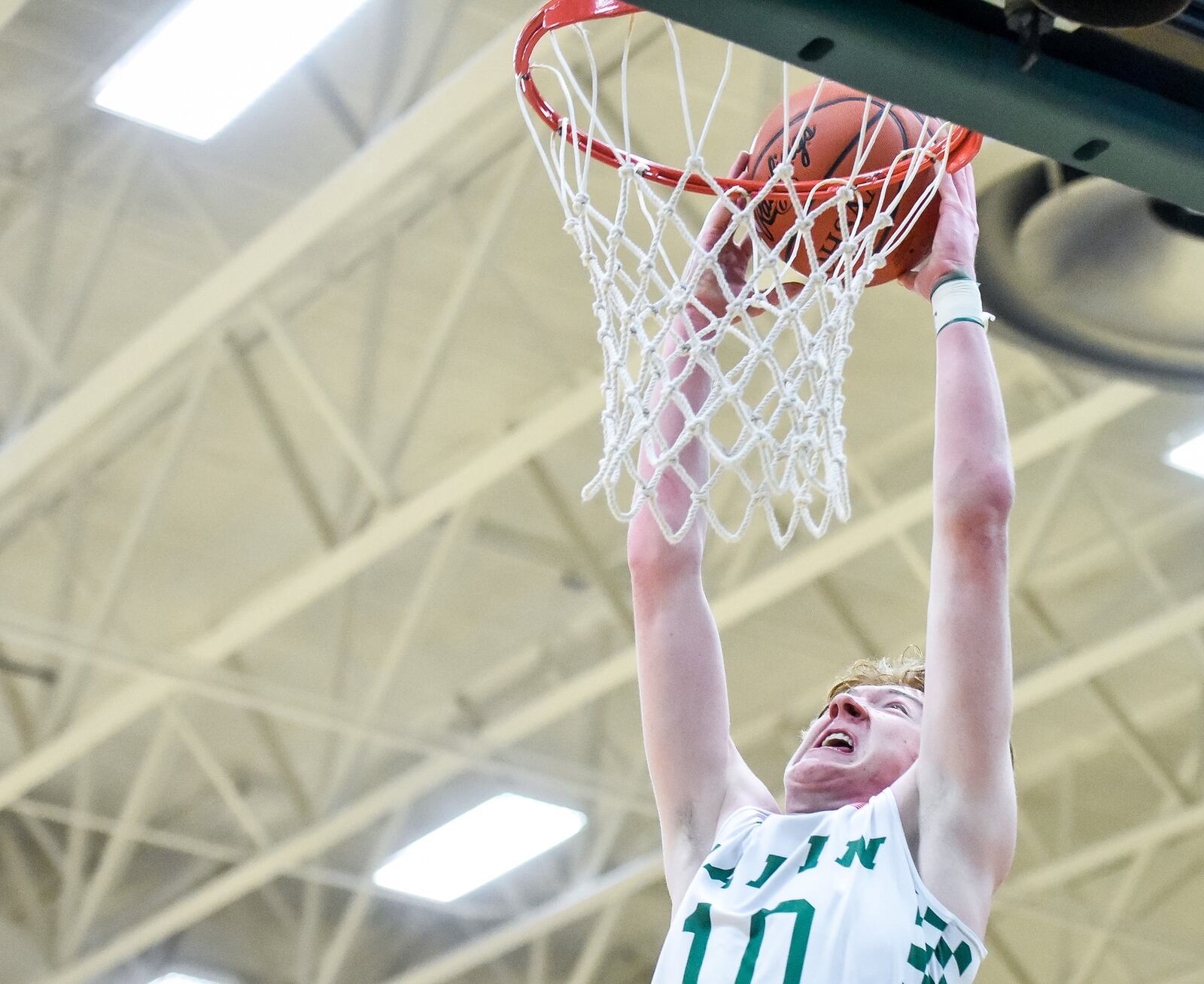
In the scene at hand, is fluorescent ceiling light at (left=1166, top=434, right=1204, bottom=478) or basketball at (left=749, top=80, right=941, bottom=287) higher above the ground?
fluorescent ceiling light at (left=1166, top=434, right=1204, bottom=478)

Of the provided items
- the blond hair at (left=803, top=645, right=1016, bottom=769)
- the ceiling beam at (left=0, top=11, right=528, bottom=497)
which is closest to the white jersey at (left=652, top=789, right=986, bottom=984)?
the blond hair at (left=803, top=645, right=1016, bottom=769)

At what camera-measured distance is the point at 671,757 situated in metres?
2.55

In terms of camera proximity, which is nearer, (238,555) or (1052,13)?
(1052,13)

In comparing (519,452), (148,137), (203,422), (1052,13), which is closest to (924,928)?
(1052,13)

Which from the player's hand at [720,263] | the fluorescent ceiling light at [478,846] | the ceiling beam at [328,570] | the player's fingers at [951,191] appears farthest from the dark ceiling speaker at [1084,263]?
the fluorescent ceiling light at [478,846]

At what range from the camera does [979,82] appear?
237 centimetres

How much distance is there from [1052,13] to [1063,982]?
938 centimetres

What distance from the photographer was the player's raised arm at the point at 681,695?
2490 mm

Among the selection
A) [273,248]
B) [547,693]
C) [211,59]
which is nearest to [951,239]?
[211,59]

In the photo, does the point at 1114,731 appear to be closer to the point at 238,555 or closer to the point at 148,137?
the point at 238,555

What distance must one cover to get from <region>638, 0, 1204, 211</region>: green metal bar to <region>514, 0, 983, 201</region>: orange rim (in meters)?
0.25

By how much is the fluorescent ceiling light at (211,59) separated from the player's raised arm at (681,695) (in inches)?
119

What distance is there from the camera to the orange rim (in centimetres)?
278

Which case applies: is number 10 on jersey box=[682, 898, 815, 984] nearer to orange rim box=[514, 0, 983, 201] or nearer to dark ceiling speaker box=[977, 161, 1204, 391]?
orange rim box=[514, 0, 983, 201]
